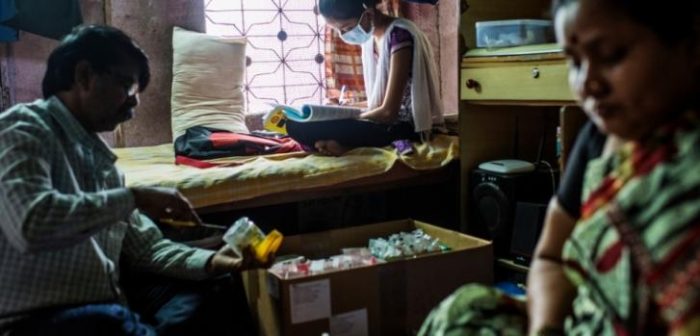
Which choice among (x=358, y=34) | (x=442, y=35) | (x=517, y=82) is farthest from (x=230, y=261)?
(x=442, y=35)

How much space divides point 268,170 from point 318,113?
0.31 m

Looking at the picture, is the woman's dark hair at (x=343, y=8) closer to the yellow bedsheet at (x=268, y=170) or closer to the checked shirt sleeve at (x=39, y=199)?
the yellow bedsheet at (x=268, y=170)

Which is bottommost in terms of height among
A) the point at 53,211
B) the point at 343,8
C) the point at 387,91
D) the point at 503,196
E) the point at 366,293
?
the point at 366,293

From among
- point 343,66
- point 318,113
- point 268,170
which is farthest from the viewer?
point 343,66

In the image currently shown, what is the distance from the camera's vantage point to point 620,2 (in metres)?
0.63

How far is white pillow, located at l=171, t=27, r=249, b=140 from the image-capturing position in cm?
267

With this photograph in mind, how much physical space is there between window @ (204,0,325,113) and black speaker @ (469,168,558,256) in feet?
3.71

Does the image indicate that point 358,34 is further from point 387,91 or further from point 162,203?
point 162,203

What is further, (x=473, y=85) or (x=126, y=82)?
(x=473, y=85)

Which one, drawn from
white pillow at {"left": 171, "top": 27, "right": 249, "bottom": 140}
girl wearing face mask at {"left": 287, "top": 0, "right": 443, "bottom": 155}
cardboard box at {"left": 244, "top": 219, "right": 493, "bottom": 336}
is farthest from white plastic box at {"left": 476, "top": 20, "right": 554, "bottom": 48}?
white pillow at {"left": 171, "top": 27, "right": 249, "bottom": 140}

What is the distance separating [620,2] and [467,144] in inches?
68.6

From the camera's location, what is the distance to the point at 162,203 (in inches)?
50.4

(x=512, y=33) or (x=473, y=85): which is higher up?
(x=512, y=33)

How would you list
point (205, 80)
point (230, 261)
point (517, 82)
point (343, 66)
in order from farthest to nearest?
point (343, 66) < point (205, 80) < point (517, 82) < point (230, 261)
